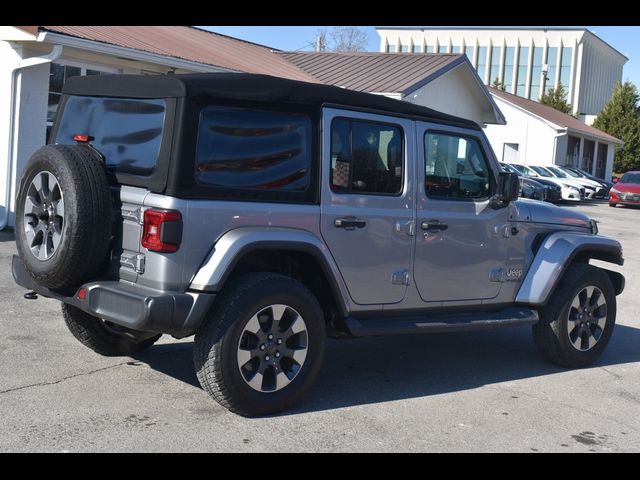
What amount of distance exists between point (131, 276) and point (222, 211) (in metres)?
0.67

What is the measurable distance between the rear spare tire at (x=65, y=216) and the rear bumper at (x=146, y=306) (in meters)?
0.17

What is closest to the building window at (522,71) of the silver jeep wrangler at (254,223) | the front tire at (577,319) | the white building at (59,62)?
the white building at (59,62)

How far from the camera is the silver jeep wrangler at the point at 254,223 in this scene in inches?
195

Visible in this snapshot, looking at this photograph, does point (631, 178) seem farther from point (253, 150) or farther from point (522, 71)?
point (522, 71)

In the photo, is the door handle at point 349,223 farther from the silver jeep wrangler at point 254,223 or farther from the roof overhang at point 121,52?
the roof overhang at point 121,52

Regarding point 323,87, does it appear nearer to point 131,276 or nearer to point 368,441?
point 131,276

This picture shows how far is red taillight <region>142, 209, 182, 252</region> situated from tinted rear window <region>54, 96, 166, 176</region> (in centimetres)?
32

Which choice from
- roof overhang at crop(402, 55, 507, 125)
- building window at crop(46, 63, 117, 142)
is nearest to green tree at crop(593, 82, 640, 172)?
roof overhang at crop(402, 55, 507, 125)

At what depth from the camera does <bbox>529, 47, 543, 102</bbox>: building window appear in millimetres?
84938

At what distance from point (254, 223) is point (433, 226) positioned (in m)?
1.53
